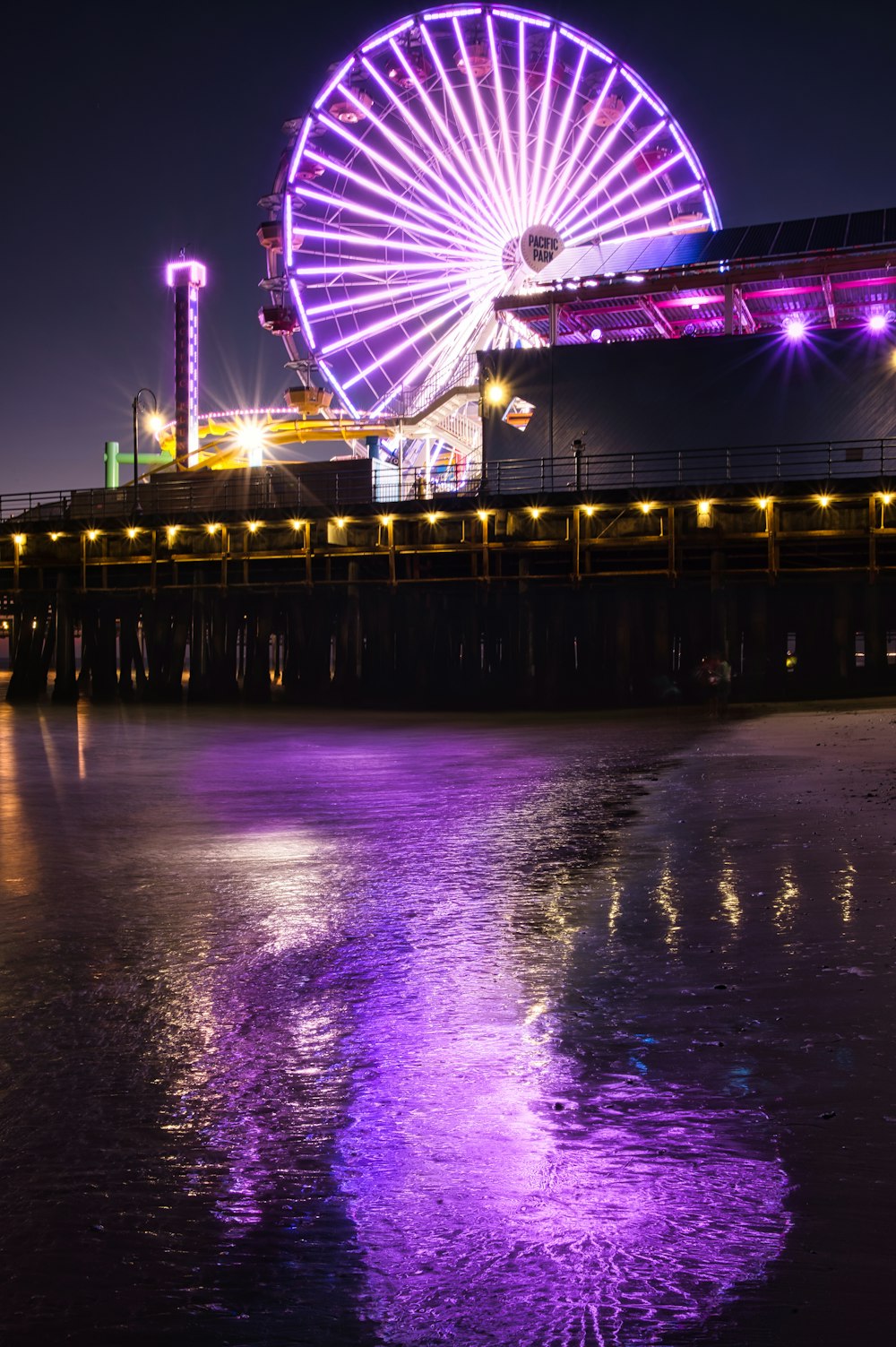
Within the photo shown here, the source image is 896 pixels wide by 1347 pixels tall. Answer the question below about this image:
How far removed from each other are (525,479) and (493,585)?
3944 millimetres

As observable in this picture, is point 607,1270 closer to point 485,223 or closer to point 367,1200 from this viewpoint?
point 367,1200

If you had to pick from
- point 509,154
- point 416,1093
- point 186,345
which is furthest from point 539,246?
point 416,1093

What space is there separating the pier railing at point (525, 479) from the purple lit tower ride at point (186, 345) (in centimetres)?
1685

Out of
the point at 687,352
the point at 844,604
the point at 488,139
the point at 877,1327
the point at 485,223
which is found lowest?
the point at 877,1327

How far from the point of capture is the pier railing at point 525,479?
37.1 metres

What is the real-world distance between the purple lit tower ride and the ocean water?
58127mm

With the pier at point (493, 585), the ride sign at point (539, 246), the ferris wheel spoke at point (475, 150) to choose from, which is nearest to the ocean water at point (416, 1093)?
the pier at point (493, 585)

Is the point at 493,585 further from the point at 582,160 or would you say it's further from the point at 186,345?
the point at 186,345

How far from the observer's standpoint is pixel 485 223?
156ft

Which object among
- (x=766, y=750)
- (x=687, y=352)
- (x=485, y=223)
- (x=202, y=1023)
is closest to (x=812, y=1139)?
(x=202, y=1023)

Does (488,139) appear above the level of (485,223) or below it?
above

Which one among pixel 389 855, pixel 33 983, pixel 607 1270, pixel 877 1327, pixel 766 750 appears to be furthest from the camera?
pixel 766 750

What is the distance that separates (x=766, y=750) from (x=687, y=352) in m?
22.2

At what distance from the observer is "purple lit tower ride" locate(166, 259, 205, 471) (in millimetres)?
68500
